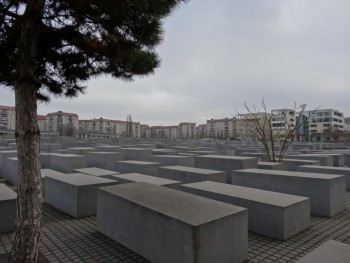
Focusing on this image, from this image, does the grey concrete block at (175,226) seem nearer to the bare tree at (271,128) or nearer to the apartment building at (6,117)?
the bare tree at (271,128)

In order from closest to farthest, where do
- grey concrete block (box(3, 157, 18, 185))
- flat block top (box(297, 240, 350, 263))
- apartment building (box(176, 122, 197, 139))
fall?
1. flat block top (box(297, 240, 350, 263))
2. grey concrete block (box(3, 157, 18, 185))
3. apartment building (box(176, 122, 197, 139))

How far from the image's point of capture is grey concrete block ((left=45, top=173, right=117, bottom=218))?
6.91 meters

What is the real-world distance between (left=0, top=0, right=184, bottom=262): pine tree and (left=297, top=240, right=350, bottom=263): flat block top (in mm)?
3222

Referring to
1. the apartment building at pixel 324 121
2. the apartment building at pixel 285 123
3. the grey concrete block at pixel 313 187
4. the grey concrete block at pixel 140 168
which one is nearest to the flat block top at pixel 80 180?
the grey concrete block at pixel 140 168

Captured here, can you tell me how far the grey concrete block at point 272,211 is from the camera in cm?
555

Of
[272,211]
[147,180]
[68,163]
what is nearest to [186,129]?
[68,163]

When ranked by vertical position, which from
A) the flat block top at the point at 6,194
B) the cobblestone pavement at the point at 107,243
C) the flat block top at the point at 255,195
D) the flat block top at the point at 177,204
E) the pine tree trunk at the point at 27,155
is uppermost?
the pine tree trunk at the point at 27,155

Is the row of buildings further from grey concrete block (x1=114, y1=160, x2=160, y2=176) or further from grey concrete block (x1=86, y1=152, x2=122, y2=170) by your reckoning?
grey concrete block (x1=114, y1=160, x2=160, y2=176)

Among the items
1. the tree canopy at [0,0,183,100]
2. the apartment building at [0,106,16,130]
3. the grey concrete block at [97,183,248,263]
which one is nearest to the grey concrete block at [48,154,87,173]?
the grey concrete block at [97,183,248,263]

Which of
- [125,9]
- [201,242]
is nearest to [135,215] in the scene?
[201,242]

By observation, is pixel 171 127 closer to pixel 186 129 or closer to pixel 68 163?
pixel 186 129

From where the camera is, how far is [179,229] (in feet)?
13.4

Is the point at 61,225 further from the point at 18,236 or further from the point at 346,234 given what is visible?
the point at 346,234

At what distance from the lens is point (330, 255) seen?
3.37m
